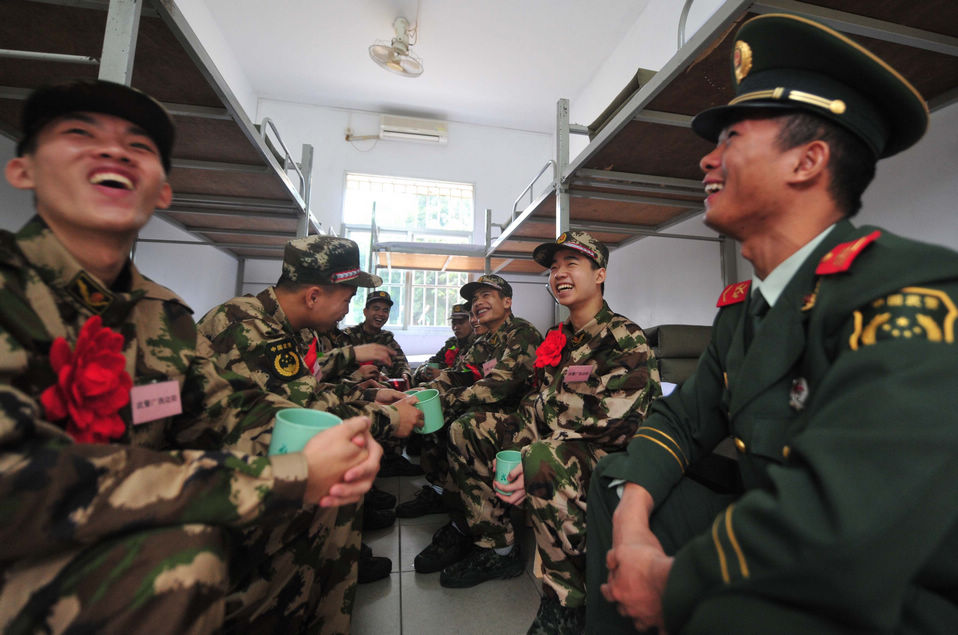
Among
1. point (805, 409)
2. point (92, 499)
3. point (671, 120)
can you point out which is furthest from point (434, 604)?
point (671, 120)

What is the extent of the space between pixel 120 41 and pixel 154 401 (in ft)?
3.26

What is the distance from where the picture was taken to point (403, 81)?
5434 mm

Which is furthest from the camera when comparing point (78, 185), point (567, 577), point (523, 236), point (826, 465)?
point (523, 236)

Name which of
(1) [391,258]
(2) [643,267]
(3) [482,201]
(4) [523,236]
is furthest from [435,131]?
(2) [643,267]

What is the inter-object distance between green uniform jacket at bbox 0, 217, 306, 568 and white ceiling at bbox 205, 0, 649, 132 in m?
4.74

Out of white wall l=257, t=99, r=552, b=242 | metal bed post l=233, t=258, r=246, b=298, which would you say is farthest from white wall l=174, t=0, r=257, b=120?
metal bed post l=233, t=258, r=246, b=298

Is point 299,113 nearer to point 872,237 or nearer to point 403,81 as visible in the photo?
point 403,81

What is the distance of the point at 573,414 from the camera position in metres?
1.54

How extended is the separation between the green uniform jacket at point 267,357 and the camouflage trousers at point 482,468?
2.03 ft

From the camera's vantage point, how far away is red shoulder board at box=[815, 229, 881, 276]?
2.01 ft

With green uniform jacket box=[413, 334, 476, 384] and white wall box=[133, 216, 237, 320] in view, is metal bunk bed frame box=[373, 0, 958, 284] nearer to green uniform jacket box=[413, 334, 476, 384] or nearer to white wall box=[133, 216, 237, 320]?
green uniform jacket box=[413, 334, 476, 384]

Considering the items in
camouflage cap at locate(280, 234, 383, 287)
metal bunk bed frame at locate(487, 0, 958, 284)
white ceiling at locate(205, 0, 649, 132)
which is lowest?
camouflage cap at locate(280, 234, 383, 287)

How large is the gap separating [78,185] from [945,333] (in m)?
1.34

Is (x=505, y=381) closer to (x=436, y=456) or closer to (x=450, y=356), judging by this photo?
(x=436, y=456)
